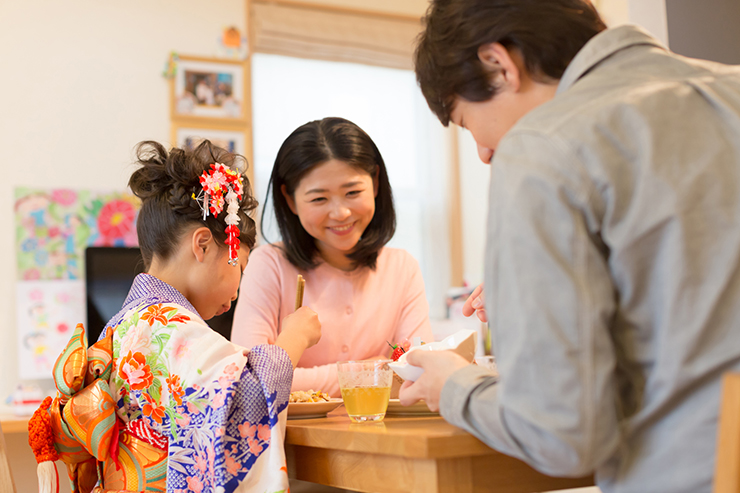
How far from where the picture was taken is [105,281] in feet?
10.7

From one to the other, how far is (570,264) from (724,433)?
0.66 feet

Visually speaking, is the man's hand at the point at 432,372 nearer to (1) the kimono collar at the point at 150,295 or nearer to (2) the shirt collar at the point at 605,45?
(2) the shirt collar at the point at 605,45

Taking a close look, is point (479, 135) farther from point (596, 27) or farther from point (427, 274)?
point (427, 274)

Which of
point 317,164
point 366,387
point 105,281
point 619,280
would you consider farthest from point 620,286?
point 105,281

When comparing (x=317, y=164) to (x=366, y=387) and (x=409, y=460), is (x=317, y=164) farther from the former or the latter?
(x=409, y=460)

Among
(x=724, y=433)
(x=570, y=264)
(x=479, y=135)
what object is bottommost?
(x=724, y=433)

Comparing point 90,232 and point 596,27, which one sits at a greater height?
point 596,27

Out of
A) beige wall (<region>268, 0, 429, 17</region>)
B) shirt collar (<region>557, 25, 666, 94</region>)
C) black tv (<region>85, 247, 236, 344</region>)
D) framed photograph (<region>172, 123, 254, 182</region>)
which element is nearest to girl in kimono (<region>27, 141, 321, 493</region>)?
shirt collar (<region>557, 25, 666, 94</region>)

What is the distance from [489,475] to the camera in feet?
3.06

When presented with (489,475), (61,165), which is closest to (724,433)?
(489,475)

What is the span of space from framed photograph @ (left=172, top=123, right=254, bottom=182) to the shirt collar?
9.56 ft

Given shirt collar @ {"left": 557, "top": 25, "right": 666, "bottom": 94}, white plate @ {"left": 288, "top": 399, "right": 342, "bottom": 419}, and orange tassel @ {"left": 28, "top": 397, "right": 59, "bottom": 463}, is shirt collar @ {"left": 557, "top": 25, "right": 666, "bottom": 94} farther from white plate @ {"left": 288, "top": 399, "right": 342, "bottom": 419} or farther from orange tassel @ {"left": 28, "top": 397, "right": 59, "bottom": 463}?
orange tassel @ {"left": 28, "top": 397, "right": 59, "bottom": 463}

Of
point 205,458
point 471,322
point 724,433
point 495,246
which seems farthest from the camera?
point 471,322

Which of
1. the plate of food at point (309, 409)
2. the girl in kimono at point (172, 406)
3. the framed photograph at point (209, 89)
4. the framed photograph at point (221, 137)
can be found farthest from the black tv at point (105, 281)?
the plate of food at point (309, 409)
